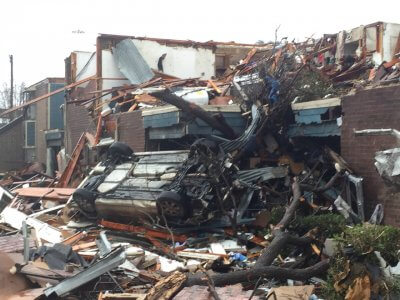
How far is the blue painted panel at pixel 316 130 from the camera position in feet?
33.2

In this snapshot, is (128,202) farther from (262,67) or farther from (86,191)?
(262,67)

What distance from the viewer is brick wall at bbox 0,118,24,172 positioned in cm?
2967

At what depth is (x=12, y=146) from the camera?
1176 inches

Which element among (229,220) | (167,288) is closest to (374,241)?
(167,288)

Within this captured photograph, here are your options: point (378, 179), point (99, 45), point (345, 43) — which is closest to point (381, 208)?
point (378, 179)

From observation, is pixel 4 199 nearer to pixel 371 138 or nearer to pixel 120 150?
pixel 120 150

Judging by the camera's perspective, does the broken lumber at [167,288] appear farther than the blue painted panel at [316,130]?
No

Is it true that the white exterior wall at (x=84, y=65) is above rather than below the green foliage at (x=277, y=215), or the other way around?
above

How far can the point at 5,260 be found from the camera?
7.54m

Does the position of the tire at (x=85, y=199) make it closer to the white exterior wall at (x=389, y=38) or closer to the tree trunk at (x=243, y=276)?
the tree trunk at (x=243, y=276)

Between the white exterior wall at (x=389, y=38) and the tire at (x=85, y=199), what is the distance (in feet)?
32.7

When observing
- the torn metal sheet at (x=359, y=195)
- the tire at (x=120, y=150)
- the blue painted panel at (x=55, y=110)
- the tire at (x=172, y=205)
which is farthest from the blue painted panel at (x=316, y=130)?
the blue painted panel at (x=55, y=110)

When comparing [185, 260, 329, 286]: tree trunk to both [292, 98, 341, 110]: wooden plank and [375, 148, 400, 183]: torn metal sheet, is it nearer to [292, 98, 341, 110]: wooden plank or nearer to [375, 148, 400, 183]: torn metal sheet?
[375, 148, 400, 183]: torn metal sheet

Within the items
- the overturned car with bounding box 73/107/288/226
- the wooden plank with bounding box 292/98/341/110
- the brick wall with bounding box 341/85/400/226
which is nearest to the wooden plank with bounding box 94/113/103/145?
the overturned car with bounding box 73/107/288/226
